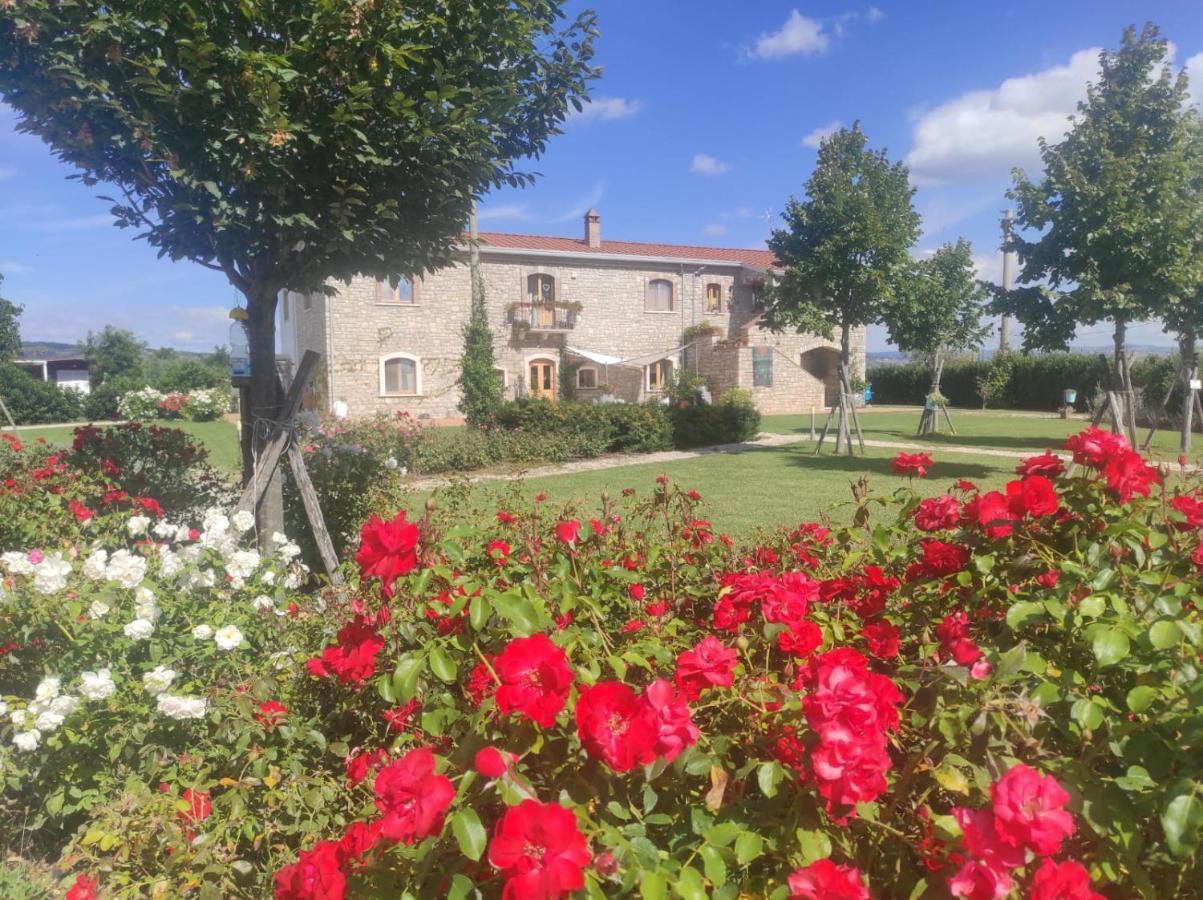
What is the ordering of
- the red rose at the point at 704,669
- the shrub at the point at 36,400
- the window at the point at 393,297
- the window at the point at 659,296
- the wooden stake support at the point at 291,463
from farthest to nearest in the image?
the shrub at the point at 36,400 < the window at the point at 659,296 < the window at the point at 393,297 < the wooden stake support at the point at 291,463 < the red rose at the point at 704,669

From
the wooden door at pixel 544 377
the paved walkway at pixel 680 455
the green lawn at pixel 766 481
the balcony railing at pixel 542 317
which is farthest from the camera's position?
the wooden door at pixel 544 377

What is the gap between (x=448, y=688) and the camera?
1.66 meters

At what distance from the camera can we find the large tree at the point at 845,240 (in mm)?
13133

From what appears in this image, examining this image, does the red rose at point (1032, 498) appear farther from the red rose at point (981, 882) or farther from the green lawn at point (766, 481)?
the green lawn at point (766, 481)

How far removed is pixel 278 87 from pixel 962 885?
3.69m

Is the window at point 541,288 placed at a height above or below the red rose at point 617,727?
above

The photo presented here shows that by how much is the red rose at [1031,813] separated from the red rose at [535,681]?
0.57m

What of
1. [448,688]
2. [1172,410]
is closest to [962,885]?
[448,688]

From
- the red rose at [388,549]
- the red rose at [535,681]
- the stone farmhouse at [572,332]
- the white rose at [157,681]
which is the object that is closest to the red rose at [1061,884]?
the red rose at [535,681]

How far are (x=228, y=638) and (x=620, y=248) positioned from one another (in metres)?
25.2

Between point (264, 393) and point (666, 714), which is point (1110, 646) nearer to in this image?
point (666, 714)

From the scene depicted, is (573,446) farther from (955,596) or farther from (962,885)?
(962,885)

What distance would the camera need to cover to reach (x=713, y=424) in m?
16.4

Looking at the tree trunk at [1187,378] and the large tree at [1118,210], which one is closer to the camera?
the large tree at [1118,210]
